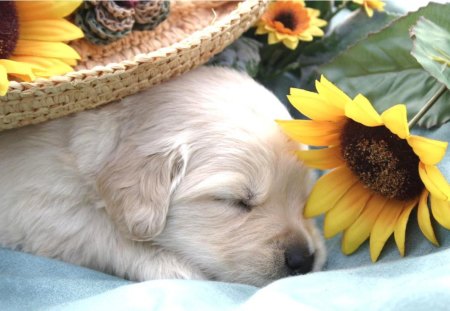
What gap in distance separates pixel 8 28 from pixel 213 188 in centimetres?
60

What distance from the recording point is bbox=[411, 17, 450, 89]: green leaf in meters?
1.39

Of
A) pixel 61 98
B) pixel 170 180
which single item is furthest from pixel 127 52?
pixel 170 180

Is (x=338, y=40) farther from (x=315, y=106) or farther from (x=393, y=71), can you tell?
(x=315, y=106)

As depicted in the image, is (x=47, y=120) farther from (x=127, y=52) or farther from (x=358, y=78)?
(x=358, y=78)

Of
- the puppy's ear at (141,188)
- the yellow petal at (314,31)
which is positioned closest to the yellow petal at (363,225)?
the puppy's ear at (141,188)

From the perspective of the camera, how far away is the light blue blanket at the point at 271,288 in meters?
1.14

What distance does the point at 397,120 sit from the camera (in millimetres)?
1266

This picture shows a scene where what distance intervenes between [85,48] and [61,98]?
0.19 m

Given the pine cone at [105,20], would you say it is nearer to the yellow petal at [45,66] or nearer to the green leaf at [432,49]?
the yellow petal at [45,66]

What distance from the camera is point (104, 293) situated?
4.35 ft

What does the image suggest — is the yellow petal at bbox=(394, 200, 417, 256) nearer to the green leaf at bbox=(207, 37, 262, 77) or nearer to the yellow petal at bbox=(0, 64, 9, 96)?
the green leaf at bbox=(207, 37, 262, 77)

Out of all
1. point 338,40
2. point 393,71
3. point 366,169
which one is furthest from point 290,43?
point 366,169

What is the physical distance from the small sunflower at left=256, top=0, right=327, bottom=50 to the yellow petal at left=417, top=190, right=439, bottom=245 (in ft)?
2.54

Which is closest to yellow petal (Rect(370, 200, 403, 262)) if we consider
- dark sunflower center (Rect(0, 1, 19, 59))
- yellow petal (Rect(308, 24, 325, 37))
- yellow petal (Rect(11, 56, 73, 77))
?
yellow petal (Rect(308, 24, 325, 37))
